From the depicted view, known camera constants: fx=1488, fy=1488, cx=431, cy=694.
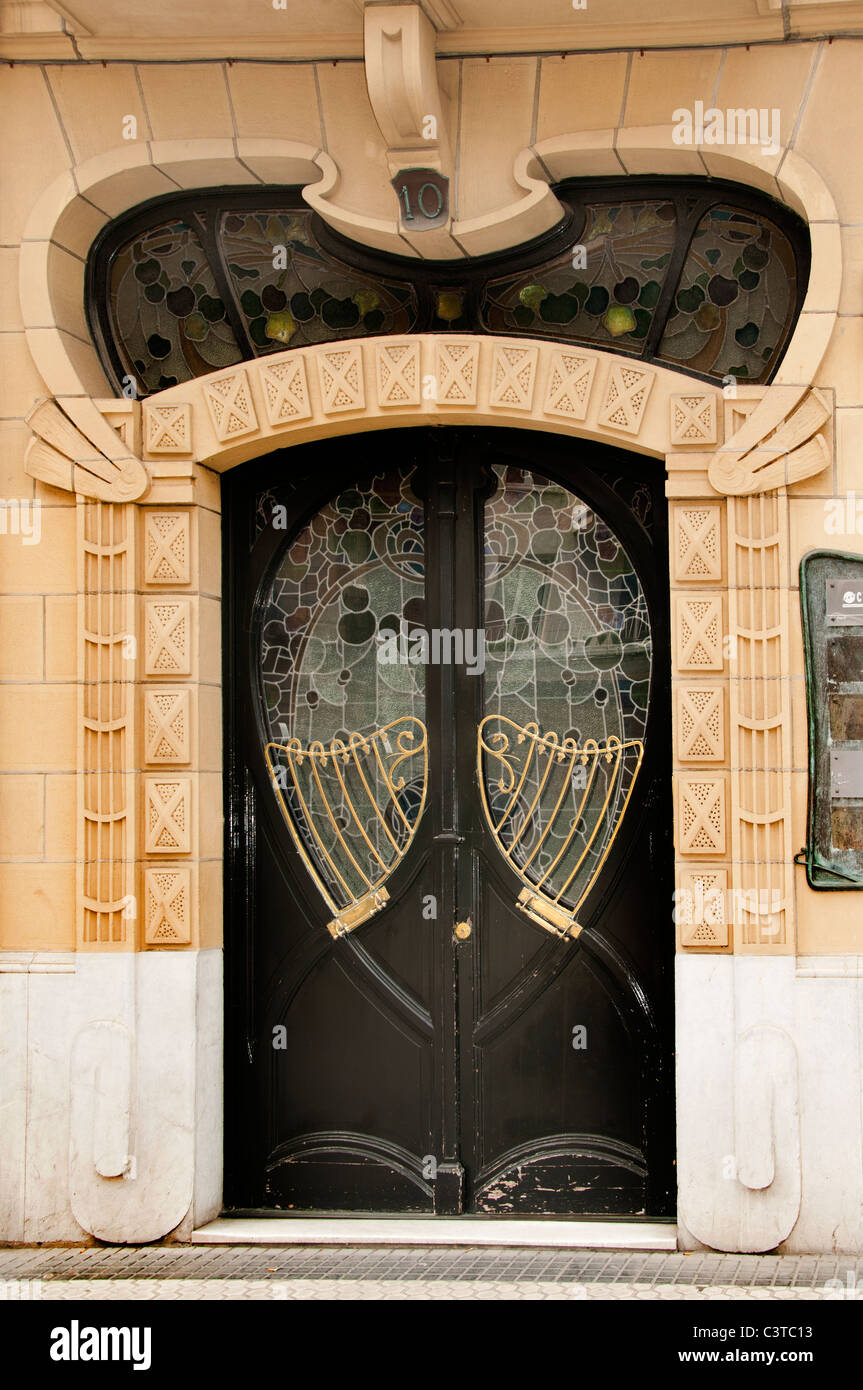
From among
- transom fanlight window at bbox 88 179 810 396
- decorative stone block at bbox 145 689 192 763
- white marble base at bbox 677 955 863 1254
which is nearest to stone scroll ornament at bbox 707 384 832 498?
transom fanlight window at bbox 88 179 810 396

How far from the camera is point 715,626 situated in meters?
5.97

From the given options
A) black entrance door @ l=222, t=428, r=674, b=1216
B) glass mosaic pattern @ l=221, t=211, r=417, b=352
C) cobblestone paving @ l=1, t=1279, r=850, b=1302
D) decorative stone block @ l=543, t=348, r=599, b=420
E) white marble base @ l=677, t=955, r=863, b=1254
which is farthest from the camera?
glass mosaic pattern @ l=221, t=211, r=417, b=352

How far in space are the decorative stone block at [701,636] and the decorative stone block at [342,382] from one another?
1.61 m

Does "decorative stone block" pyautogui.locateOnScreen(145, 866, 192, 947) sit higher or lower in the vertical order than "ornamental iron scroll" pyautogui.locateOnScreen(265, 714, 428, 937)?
lower

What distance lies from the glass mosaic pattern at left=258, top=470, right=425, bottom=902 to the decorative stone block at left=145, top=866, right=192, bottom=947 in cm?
61

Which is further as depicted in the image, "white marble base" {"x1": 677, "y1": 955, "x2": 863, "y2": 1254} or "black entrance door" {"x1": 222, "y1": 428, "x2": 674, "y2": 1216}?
"black entrance door" {"x1": 222, "y1": 428, "x2": 674, "y2": 1216}

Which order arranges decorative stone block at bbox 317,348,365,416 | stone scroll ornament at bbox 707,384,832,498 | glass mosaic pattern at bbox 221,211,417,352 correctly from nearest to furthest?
stone scroll ornament at bbox 707,384,832,498
decorative stone block at bbox 317,348,365,416
glass mosaic pattern at bbox 221,211,417,352

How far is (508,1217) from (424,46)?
15.7ft

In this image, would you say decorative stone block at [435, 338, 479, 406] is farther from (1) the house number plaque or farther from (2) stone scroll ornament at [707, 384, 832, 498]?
(2) stone scroll ornament at [707, 384, 832, 498]

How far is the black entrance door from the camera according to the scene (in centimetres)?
631

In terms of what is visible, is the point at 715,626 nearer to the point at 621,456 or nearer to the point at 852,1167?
the point at 621,456

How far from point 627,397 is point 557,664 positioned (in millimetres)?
1172

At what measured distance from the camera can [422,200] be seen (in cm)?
612

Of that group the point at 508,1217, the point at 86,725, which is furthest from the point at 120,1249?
the point at 86,725
